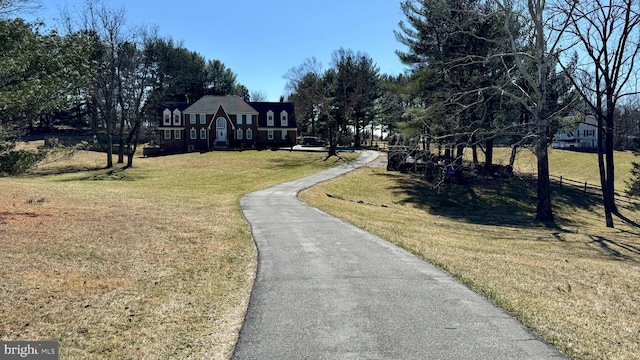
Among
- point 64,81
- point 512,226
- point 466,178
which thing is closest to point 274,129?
point 466,178

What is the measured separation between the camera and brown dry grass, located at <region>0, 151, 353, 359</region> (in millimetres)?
5090

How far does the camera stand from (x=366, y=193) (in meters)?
28.2

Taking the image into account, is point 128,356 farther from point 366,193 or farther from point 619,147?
point 619,147

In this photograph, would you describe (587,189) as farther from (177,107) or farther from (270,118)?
(177,107)

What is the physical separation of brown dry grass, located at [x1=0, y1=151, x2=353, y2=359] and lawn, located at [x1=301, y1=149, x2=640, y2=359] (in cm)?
396

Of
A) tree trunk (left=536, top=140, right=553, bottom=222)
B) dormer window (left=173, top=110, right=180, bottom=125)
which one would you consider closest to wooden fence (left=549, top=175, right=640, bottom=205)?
tree trunk (left=536, top=140, right=553, bottom=222)

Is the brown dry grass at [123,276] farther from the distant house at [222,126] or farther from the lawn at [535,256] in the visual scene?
the distant house at [222,126]

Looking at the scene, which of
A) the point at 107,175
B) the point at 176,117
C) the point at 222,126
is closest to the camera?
the point at 107,175

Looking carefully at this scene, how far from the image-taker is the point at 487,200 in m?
30.2

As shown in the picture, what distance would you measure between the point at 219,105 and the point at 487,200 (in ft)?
137

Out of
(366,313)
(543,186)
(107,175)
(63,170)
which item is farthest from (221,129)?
(366,313)

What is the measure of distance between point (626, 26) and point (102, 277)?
2592 centimetres

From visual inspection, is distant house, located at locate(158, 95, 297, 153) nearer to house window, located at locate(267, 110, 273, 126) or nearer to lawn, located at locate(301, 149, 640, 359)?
house window, located at locate(267, 110, 273, 126)

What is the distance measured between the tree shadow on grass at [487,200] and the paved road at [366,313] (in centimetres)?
1506
